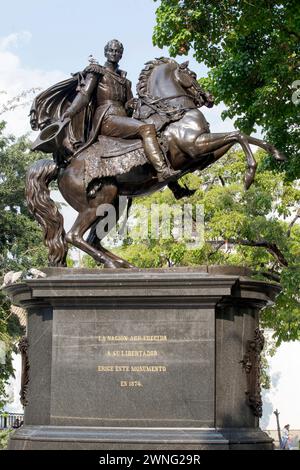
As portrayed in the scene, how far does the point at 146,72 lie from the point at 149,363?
13.1ft

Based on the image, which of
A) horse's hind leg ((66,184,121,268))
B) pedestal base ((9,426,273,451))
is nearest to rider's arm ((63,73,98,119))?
horse's hind leg ((66,184,121,268))

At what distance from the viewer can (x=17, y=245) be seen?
98.7 ft

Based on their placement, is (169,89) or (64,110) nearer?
(169,89)

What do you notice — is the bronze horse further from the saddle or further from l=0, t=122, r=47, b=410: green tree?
l=0, t=122, r=47, b=410: green tree

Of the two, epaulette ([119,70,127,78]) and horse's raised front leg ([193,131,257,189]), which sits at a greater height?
epaulette ([119,70,127,78])

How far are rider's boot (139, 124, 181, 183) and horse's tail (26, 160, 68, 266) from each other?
131cm

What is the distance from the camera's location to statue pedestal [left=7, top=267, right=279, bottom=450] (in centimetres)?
1173

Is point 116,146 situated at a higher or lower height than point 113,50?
lower

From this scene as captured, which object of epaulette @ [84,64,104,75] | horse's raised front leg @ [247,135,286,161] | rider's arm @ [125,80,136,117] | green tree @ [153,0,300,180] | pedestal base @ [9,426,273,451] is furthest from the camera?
green tree @ [153,0,300,180]

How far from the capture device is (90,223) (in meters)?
13.3

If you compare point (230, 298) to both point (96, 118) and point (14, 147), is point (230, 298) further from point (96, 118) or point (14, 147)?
point (14, 147)

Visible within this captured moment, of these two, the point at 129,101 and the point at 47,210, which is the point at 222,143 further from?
the point at 47,210

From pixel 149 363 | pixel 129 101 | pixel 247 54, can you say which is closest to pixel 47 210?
pixel 129 101

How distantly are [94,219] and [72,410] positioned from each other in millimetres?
2497
